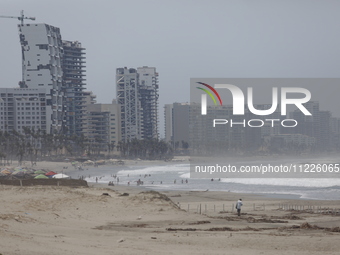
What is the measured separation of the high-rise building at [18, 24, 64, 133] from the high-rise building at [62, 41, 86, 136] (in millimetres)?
5294

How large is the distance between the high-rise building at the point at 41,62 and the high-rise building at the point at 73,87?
529cm

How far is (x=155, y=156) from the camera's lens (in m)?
187

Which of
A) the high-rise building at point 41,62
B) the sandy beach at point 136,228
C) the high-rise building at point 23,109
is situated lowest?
the sandy beach at point 136,228

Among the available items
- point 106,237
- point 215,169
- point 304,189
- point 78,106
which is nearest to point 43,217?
point 106,237

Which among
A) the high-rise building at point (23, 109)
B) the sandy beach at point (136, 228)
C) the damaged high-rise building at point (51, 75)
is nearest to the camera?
the sandy beach at point (136, 228)

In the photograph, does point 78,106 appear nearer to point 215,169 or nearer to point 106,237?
point 215,169

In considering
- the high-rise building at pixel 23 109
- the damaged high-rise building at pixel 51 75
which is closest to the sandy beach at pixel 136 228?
the high-rise building at pixel 23 109

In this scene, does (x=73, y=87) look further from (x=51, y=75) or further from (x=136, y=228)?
(x=136, y=228)

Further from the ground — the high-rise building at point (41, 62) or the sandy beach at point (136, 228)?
the high-rise building at point (41, 62)

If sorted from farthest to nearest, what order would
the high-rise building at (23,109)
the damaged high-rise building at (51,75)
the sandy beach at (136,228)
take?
the damaged high-rise building at (51,75), the high-rise building at (23,109), the sandy beach at (136,228)

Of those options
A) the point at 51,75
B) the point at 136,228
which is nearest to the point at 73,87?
the point at 51,75

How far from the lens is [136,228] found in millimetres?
21938

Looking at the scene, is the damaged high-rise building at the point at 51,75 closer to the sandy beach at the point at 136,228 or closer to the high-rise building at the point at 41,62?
the high-rise building at the point at 41,62

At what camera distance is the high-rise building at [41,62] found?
18120cm
